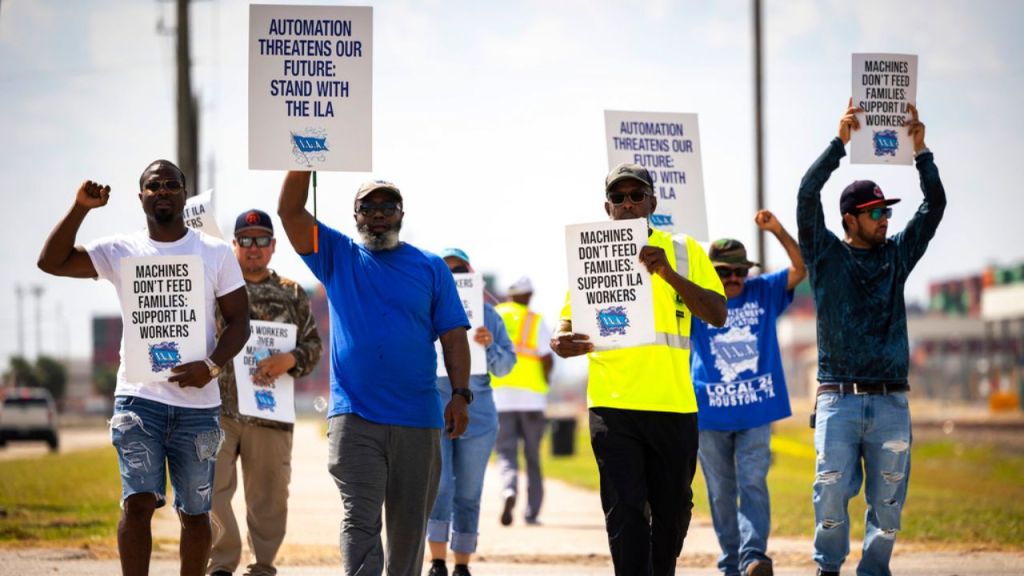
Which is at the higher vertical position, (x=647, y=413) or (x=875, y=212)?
(x=875, y=212)

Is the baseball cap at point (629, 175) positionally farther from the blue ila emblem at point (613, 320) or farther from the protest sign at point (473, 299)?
the protest sign at point (473, 299)

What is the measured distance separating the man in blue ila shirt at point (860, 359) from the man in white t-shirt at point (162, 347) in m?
3.23

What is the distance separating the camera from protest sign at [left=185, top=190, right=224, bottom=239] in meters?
9.86

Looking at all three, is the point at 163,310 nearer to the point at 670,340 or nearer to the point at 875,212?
the point at 670,340

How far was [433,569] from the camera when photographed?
9852 millimetres

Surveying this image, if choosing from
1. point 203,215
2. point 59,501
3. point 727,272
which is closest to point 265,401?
point 203,215

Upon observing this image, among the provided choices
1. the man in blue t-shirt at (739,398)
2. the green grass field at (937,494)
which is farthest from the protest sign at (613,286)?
the green grass field at (937,494)

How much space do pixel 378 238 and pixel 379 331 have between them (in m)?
0.47

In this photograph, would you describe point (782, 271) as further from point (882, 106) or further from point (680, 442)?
point (680, 442)

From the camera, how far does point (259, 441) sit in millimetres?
9109

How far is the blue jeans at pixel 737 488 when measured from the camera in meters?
9.64

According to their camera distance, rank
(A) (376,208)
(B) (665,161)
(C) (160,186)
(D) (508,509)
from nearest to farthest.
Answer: (A) (376,208)
(C) (160,186)
(B) (665,161)
(D) (508,509)

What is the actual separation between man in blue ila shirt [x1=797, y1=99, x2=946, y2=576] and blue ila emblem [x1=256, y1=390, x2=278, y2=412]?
3.32 m

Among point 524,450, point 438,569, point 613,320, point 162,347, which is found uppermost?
point 613,320
